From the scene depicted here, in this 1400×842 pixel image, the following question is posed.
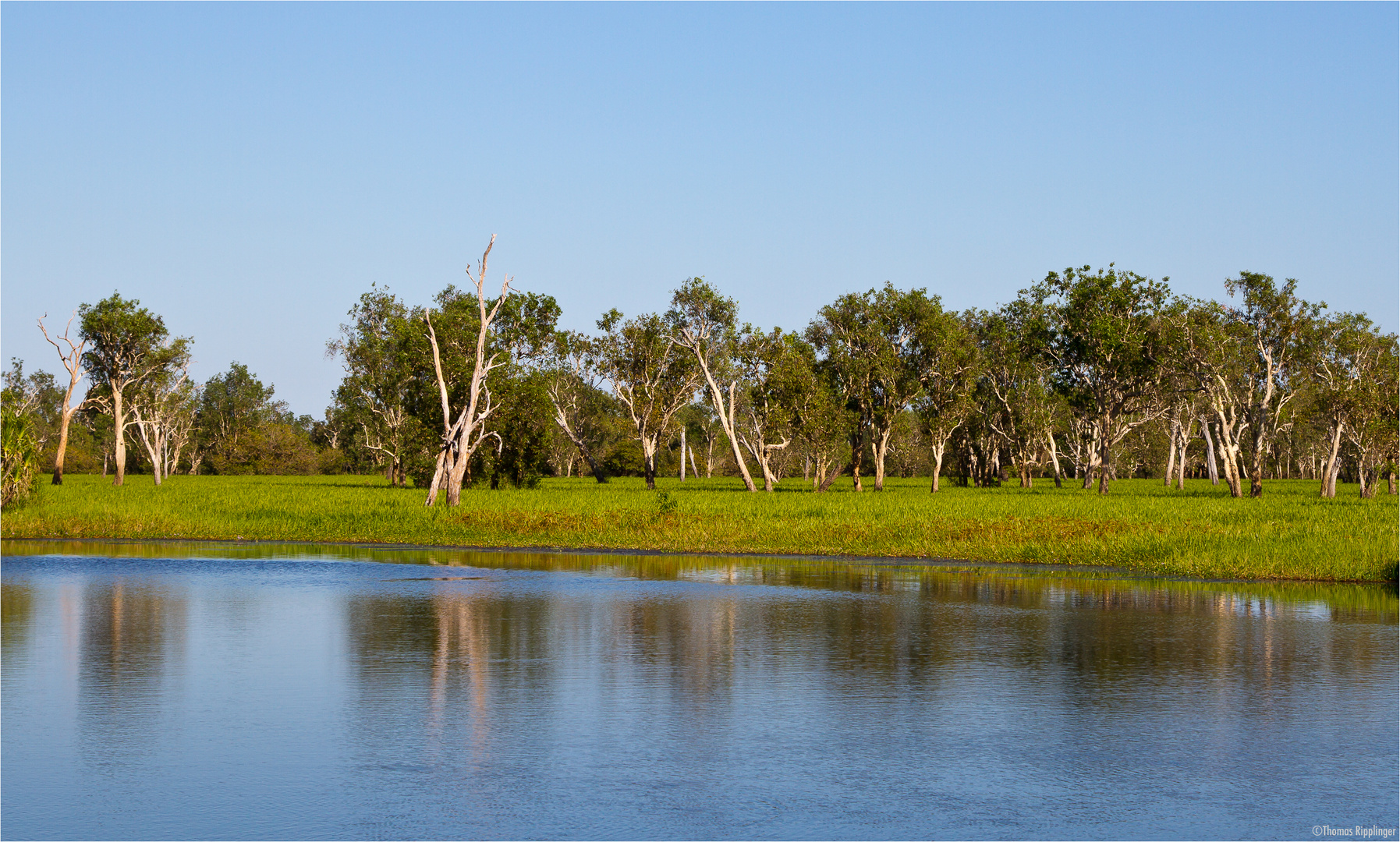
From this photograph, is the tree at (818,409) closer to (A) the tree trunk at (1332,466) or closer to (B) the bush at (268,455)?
(A) the tree trunk at (1332,466)

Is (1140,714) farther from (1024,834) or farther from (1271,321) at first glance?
(1271,321)

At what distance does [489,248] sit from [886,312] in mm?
33966

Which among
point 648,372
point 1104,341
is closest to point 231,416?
point 648,372

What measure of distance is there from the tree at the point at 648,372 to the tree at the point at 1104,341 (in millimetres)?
24675

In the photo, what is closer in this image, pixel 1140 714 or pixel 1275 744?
pixel 1275 744

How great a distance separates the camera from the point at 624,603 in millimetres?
18359

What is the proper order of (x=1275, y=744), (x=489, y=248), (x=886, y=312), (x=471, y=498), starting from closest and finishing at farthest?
(x=1275, y=744) < (x=489, y=248) < (x=471, y=498) < (x=886, y=312)

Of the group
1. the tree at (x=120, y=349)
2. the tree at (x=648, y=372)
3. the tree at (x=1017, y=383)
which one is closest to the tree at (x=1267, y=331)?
the tree at (x=1017, y=383)

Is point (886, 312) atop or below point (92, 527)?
atop

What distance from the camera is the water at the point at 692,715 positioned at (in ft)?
25.9

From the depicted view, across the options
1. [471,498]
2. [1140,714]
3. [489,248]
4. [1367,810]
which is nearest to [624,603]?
[1140,714]

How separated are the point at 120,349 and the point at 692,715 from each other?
7181cm

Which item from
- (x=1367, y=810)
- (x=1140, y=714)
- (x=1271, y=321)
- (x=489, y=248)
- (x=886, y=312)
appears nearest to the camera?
(x=1367, y=810)

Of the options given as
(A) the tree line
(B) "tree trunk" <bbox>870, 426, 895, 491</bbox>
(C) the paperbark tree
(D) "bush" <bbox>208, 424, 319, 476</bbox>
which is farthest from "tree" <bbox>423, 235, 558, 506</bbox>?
(D) "bush" <bbox>208, 424, 319, 476</bbox>
